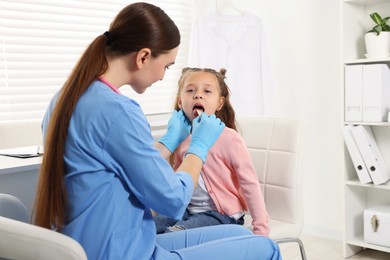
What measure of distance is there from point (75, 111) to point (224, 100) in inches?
35.3

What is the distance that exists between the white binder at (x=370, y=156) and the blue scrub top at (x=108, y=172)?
5.65 feet

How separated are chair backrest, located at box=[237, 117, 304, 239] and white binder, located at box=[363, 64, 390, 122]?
80cm

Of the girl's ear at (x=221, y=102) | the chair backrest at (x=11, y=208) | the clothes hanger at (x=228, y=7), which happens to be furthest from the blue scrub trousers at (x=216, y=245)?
the clothes hanger at (x=228, y=7)

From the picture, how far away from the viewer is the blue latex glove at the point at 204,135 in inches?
51.4

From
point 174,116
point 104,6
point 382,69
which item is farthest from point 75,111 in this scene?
point 104,6

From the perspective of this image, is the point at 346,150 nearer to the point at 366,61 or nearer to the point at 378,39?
the point at 366,61

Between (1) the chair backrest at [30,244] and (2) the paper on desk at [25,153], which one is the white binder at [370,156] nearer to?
(2) the paper on desk at [25,153]

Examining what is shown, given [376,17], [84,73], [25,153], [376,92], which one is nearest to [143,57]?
[84,73]

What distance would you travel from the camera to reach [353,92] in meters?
2.60

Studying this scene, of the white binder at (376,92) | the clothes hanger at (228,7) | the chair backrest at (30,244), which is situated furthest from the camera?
the clothes hanger at (228,7)

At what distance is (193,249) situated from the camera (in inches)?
48.1

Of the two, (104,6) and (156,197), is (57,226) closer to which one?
(156,197)

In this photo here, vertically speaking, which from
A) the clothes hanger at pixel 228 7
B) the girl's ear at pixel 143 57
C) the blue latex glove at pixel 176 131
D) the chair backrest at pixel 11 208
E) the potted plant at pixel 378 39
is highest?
the clothes hanger at pixel 228 7

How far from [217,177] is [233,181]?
62 mm
